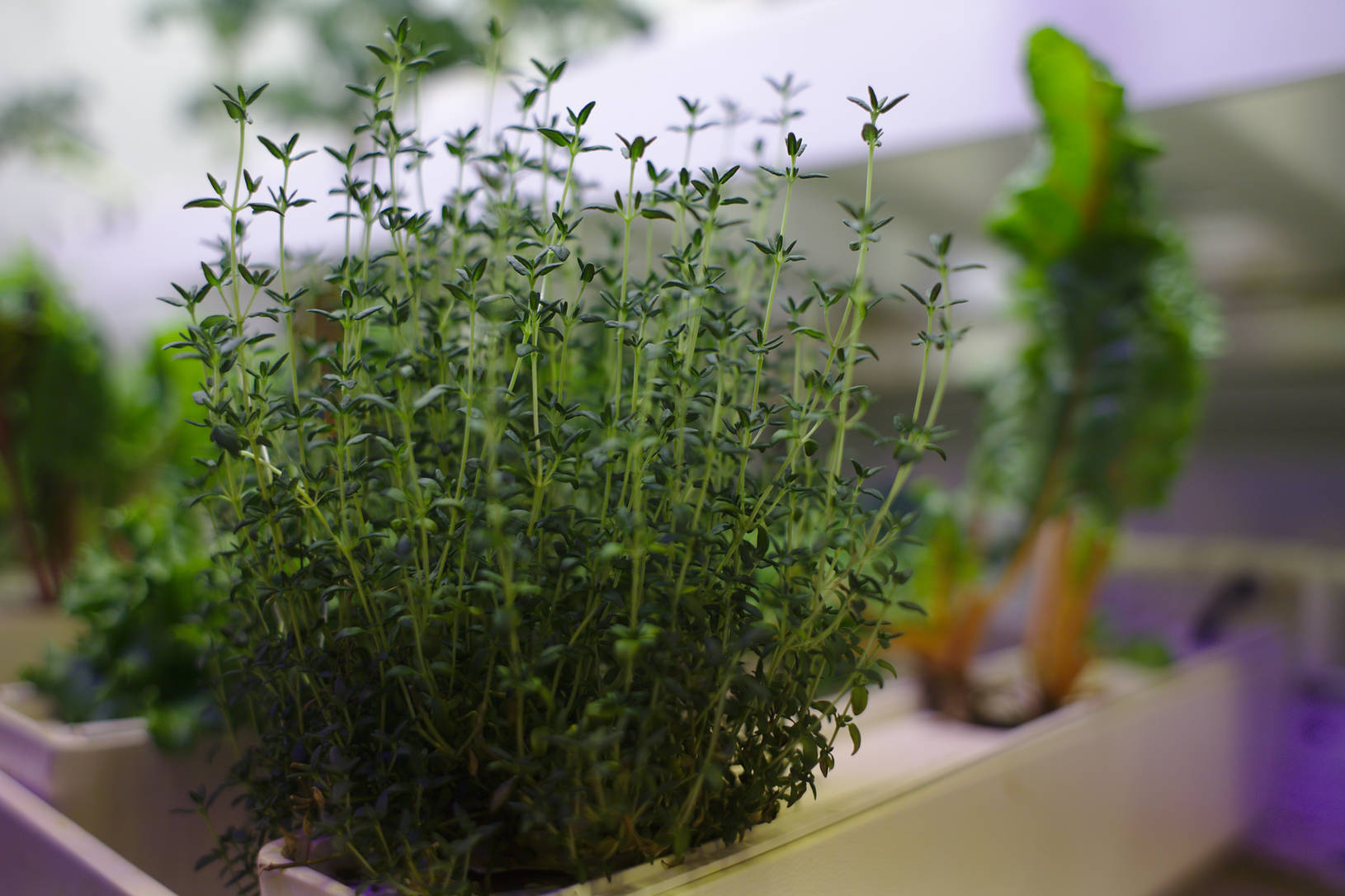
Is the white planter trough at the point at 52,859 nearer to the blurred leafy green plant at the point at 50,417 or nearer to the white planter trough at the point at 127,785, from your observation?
the white planter trough at the point at 127,785

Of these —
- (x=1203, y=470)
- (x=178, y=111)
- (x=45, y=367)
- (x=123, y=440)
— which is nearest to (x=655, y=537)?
(x=45, y=367)

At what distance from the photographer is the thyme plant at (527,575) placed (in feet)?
Result: 1.75

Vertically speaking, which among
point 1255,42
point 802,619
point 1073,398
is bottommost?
point 802,619

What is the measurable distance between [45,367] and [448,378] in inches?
44.3

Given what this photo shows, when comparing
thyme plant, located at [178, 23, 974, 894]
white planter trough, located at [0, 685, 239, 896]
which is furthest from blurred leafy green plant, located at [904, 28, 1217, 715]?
white planter trough, located at [0, 685, 239, 896]

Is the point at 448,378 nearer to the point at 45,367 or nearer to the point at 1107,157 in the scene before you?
the point at 1107,157

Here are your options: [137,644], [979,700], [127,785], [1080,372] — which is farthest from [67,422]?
[1080,372]

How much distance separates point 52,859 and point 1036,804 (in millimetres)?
862

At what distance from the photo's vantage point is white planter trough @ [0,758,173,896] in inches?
25.5

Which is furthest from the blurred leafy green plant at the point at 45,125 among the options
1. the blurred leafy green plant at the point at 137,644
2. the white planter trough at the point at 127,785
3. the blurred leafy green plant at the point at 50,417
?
the white planter trough at the point at 127,785

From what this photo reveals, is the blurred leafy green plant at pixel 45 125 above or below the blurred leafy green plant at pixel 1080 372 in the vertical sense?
above

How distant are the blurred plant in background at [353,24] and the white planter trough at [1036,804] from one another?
333cm

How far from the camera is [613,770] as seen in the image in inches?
20.6

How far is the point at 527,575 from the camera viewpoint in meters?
0.57
